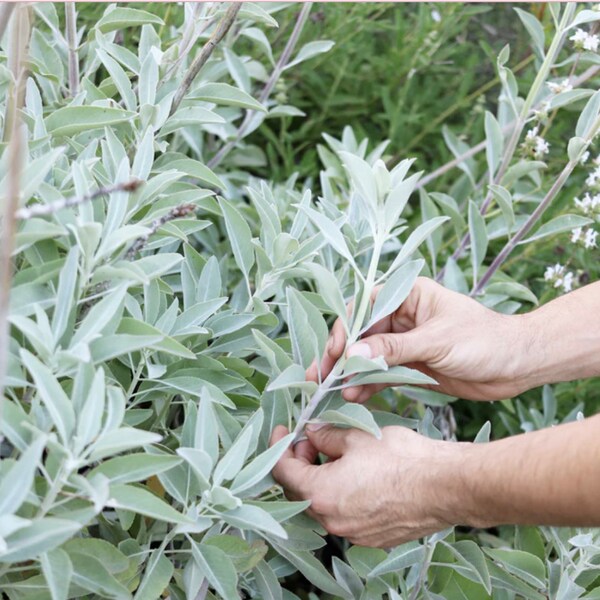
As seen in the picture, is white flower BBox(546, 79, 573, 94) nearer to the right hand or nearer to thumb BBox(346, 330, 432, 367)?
the right hand

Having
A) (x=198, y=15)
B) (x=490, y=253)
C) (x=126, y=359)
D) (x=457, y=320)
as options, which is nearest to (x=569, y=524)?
(x=457, y=320)

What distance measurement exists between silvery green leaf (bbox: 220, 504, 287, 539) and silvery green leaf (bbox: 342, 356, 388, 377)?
0.20 meters

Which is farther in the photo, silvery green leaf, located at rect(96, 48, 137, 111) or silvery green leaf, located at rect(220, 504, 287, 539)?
silvery green leaf, located at rect(96, 48, 137, 111)

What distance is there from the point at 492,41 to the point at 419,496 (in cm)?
207

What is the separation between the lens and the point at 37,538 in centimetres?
83

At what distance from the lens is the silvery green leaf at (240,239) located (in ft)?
4.45

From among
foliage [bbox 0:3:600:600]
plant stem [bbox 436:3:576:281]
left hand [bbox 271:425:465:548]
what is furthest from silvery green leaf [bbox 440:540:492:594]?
plant stem [bbox 436:3:576:281]

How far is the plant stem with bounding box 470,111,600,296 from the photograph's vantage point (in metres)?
1.58

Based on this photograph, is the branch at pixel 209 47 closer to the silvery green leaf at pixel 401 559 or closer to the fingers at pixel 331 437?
the fingers at pixel 331 437

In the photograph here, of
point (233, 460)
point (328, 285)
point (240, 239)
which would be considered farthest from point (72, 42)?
point (233, 460)

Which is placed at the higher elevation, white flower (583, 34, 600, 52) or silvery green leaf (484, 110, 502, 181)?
white flower (583, 34, 600, 52)

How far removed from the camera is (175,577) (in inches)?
48.2

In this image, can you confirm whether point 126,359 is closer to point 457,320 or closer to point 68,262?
point 68,262

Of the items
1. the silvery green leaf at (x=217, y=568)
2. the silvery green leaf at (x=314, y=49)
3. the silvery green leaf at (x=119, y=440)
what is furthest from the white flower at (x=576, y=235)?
the silvery green leaf at (x=119, y=440)
